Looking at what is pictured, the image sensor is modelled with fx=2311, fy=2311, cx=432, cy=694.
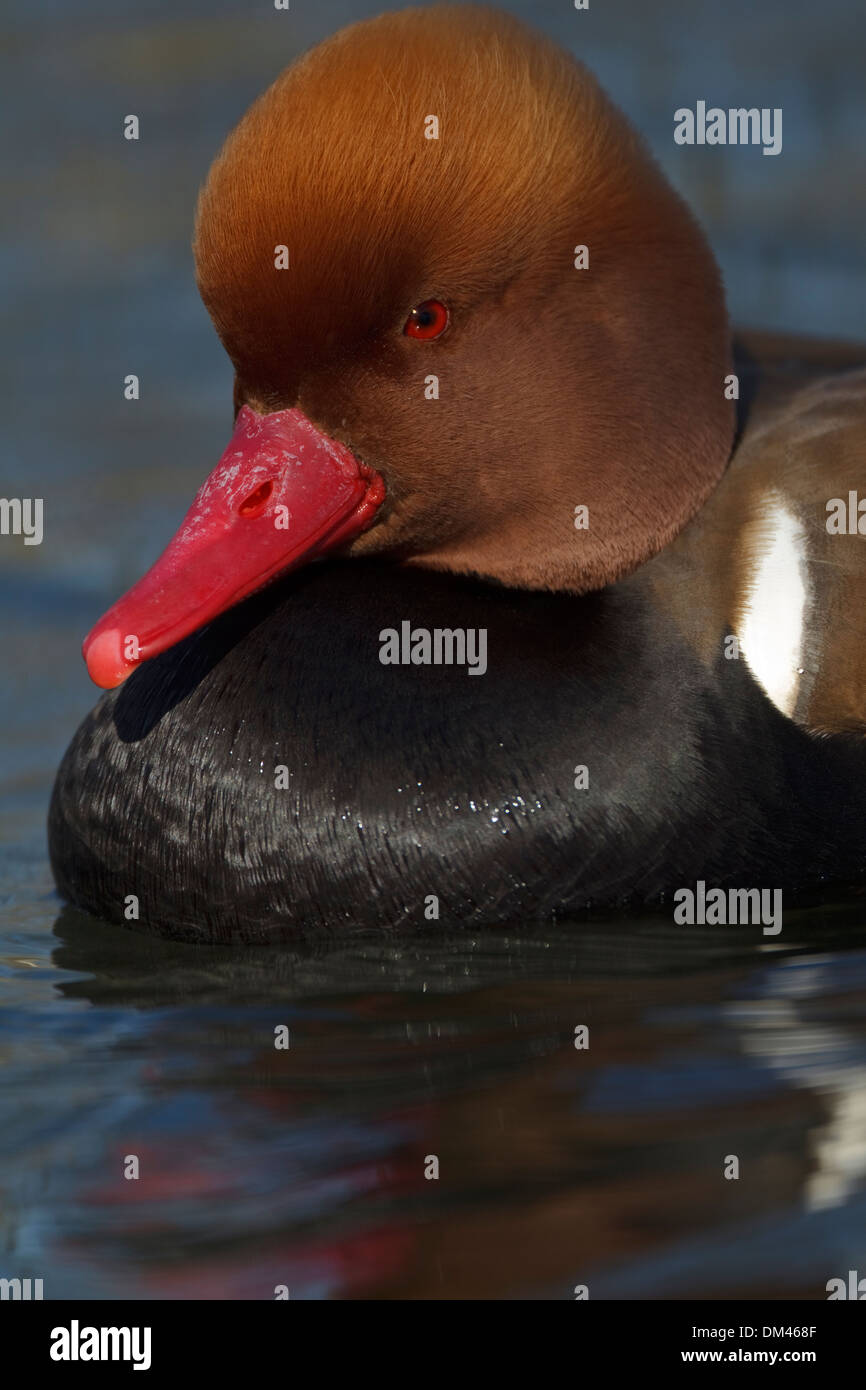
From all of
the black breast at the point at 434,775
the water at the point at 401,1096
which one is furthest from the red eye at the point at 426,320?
the water at the point at 401,1096

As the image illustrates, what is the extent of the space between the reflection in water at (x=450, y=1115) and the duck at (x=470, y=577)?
5.2 inches

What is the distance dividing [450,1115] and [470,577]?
1.17 m

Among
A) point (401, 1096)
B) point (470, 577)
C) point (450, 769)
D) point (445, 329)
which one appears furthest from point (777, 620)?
point (401, 1096)

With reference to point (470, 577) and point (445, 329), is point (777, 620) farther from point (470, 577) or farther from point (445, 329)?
point (445, 329)

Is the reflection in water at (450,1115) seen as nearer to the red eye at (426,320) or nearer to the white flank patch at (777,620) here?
the white flank patch at (777,620)

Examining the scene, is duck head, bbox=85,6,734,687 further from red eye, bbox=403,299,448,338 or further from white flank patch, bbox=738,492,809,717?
white flank patch, bbox=738,492,809,717

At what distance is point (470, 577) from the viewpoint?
4363mm

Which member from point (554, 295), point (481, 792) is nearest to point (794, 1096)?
point (481, 792)

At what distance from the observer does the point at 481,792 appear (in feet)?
13.5

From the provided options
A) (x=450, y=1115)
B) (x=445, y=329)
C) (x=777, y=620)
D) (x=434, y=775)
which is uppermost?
(x=445, y=329)

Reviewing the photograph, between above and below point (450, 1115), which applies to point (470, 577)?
above

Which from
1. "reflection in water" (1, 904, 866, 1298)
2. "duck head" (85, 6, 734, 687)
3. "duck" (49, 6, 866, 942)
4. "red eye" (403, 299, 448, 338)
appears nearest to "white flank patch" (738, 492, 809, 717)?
"duck" (49, 6, 866, 942)

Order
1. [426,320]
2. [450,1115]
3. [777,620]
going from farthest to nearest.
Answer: [777,620] < [426,320] < [450,1115]
